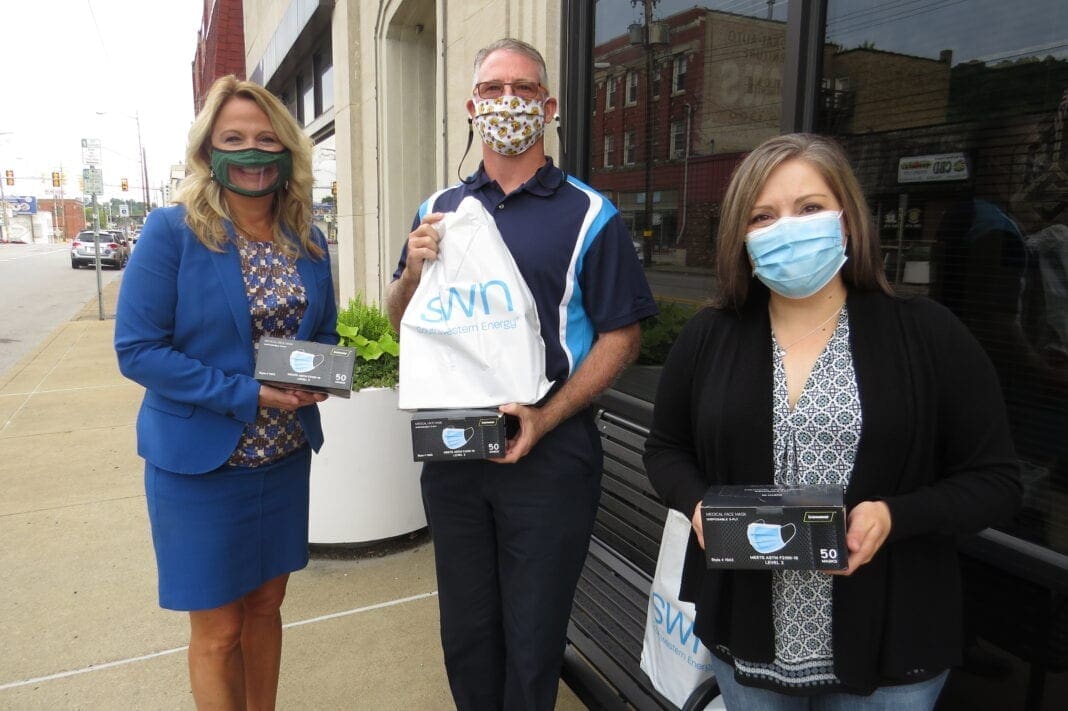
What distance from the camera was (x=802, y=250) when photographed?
1434 mm

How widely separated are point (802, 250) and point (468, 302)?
0.82 metres

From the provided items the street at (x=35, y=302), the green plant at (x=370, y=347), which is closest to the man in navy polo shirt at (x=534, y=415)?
the green plant at (x=370, y=347)

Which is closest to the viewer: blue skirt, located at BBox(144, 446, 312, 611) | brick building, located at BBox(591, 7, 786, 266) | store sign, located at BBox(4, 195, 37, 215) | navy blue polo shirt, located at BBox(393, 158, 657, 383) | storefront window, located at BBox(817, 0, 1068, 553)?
storefront window, located at BBox(817, 0, 1068, 553)

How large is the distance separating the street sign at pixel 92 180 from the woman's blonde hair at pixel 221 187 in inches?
576

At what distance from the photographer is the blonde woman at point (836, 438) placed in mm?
1366

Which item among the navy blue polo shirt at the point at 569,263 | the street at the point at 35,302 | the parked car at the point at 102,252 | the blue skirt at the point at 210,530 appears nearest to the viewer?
the navy blue polo shirt at the point at 569,263

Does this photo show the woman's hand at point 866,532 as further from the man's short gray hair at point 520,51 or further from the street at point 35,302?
the street at point 35,302

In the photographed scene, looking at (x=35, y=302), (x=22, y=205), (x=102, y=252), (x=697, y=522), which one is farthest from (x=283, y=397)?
(x=22, y=205)

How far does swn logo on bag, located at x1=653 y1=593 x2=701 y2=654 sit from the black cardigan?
42 centimetres

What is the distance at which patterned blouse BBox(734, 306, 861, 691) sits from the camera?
4.64 ft

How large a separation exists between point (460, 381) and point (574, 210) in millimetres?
568

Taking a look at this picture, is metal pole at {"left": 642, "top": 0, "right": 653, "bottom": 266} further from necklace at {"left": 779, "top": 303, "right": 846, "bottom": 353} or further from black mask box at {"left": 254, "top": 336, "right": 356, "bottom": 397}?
necklace at {"left": 779, "top": 303, "right": 846, "bottom": 353}

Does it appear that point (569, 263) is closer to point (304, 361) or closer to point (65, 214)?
point (304, 361)

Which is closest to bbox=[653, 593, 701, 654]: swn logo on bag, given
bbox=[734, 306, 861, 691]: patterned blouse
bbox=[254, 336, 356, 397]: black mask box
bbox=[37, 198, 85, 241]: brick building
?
bbox=[734, 306, 861, 691]: patterned blouse
